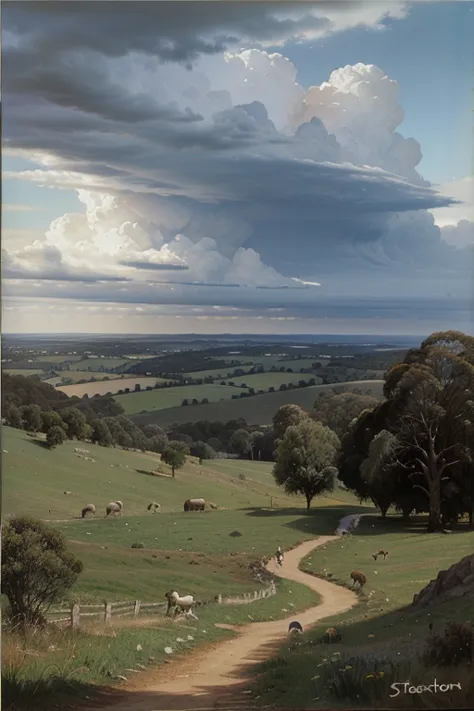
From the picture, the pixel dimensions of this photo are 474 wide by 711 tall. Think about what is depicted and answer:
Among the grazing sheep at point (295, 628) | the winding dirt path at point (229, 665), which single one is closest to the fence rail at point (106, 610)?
the winding dirt path at point (229, 665)

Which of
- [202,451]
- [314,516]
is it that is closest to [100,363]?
[202,451]

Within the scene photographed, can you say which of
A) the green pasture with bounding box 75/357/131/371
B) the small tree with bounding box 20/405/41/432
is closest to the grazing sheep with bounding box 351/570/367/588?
the green pasture with bounding box 75/357/131/371

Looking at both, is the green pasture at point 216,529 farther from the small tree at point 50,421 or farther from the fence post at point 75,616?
the small tree at point 50,421

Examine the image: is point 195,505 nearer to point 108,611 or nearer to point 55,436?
point 108,611

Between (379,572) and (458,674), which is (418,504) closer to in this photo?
(379,572)

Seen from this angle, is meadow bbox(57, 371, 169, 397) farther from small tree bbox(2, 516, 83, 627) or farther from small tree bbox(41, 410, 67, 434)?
small tree bbox(2, 516, 83, 627)

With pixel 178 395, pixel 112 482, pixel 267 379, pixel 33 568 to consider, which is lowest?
pixel 33 568
